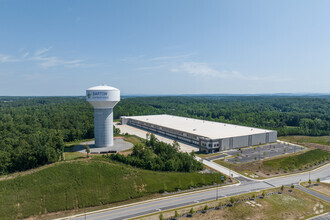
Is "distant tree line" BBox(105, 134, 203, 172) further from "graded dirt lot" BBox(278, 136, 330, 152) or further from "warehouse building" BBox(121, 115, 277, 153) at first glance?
"graded dirt lot" BBox(278, 136, 330, 152)

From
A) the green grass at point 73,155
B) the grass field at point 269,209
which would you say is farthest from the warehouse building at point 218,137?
the green grass at point 73,155

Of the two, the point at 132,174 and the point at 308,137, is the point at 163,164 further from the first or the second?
the point at 308,137

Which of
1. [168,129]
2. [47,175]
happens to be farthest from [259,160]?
[47,175]

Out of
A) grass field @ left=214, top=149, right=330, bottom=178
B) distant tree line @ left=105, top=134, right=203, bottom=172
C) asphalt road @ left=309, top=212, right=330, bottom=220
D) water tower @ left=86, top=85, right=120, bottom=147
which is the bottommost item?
asphalt road @ left=309, top=212, right=330, bottom=220

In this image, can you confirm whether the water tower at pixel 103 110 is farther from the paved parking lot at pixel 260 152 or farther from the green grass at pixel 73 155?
the paved parking lot at pixel 260 152

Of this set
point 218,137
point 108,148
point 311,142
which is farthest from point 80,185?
point 311,142

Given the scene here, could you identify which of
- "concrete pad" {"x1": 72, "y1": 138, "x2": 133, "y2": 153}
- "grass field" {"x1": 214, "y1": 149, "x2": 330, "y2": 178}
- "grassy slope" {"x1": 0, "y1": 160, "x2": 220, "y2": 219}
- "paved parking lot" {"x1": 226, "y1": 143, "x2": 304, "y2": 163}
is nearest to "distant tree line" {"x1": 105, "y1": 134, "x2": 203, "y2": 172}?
"grassy slope" {"x1": 0, "y1": 160, "x2": 220, "y2": 219}

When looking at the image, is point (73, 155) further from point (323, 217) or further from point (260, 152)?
point (260, 152)
